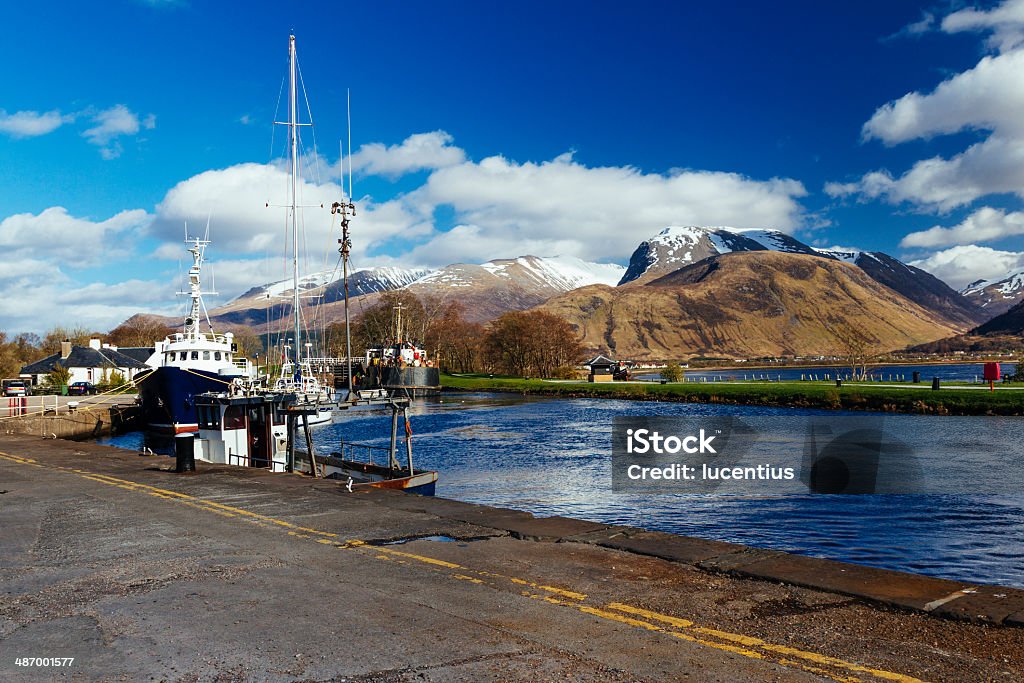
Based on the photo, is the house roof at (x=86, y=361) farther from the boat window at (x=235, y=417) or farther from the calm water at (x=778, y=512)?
the boat window at (x=235, y=417)

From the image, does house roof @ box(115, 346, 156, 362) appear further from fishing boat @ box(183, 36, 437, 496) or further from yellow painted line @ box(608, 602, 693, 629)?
yellow painted line @ box(608, 602, 693, 629)

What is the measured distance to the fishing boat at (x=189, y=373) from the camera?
54938 mm

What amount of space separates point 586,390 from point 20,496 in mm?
92097

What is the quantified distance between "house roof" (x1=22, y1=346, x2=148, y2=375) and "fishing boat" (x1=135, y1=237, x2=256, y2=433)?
49548mm

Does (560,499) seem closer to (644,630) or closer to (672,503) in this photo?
(672,503)

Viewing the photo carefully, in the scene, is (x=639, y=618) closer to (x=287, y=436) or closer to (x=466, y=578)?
(x=466, y=578)

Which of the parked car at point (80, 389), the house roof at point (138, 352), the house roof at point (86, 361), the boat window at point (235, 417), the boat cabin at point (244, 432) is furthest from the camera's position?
the house roof at point (138, 352)

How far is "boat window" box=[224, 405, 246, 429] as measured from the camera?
37.8m

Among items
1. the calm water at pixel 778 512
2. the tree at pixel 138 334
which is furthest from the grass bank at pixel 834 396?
the tree at pixel 138 334

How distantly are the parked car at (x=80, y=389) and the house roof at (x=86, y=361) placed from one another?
6636 mm

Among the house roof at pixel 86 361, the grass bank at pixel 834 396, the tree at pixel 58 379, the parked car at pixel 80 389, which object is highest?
the house roof at pixel 86 361

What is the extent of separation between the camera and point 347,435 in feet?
194

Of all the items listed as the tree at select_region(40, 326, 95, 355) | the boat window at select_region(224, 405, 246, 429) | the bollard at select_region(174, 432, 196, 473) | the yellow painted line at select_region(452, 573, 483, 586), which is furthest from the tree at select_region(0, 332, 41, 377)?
the yellow painted line at select_region(452, 573, 483, 586)

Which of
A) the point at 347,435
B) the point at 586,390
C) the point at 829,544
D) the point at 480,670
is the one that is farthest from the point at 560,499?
the point at 586,390
